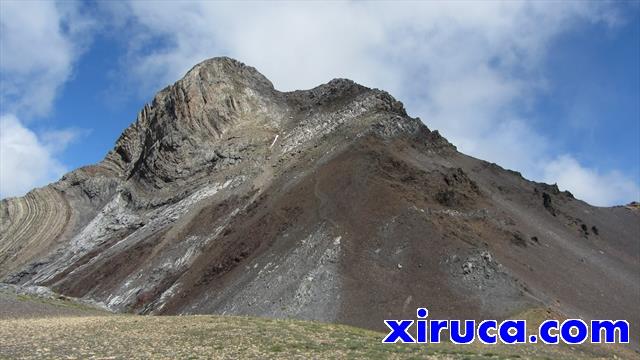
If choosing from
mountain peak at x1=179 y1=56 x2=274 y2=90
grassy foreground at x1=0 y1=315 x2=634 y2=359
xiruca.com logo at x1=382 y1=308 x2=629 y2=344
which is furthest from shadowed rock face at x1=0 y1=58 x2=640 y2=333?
grassy foreground at x1=0 y1=315 x2=634 y2=359

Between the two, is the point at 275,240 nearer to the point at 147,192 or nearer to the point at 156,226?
the point at 156,226

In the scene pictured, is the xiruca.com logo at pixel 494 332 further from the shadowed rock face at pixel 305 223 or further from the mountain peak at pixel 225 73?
the mountain peak at pixel 225 73

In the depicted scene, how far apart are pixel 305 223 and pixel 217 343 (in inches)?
919

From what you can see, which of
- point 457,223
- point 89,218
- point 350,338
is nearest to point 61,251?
point 89,218

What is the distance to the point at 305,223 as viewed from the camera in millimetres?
45906

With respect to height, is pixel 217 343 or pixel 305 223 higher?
pixel 305 223

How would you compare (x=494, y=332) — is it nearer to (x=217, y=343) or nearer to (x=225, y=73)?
(x=217, y=343)

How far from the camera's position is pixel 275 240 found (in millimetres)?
46188

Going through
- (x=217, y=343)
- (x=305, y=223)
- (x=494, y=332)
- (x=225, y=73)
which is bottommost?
(x=217, y=343)

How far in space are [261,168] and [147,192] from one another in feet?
57.4

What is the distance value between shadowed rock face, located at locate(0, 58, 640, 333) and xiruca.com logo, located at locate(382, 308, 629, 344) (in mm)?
1427

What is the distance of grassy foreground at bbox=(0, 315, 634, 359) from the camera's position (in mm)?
20203

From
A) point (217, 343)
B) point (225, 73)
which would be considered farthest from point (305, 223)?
point (225, 73)

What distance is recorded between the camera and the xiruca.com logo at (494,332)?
29.1 metres
